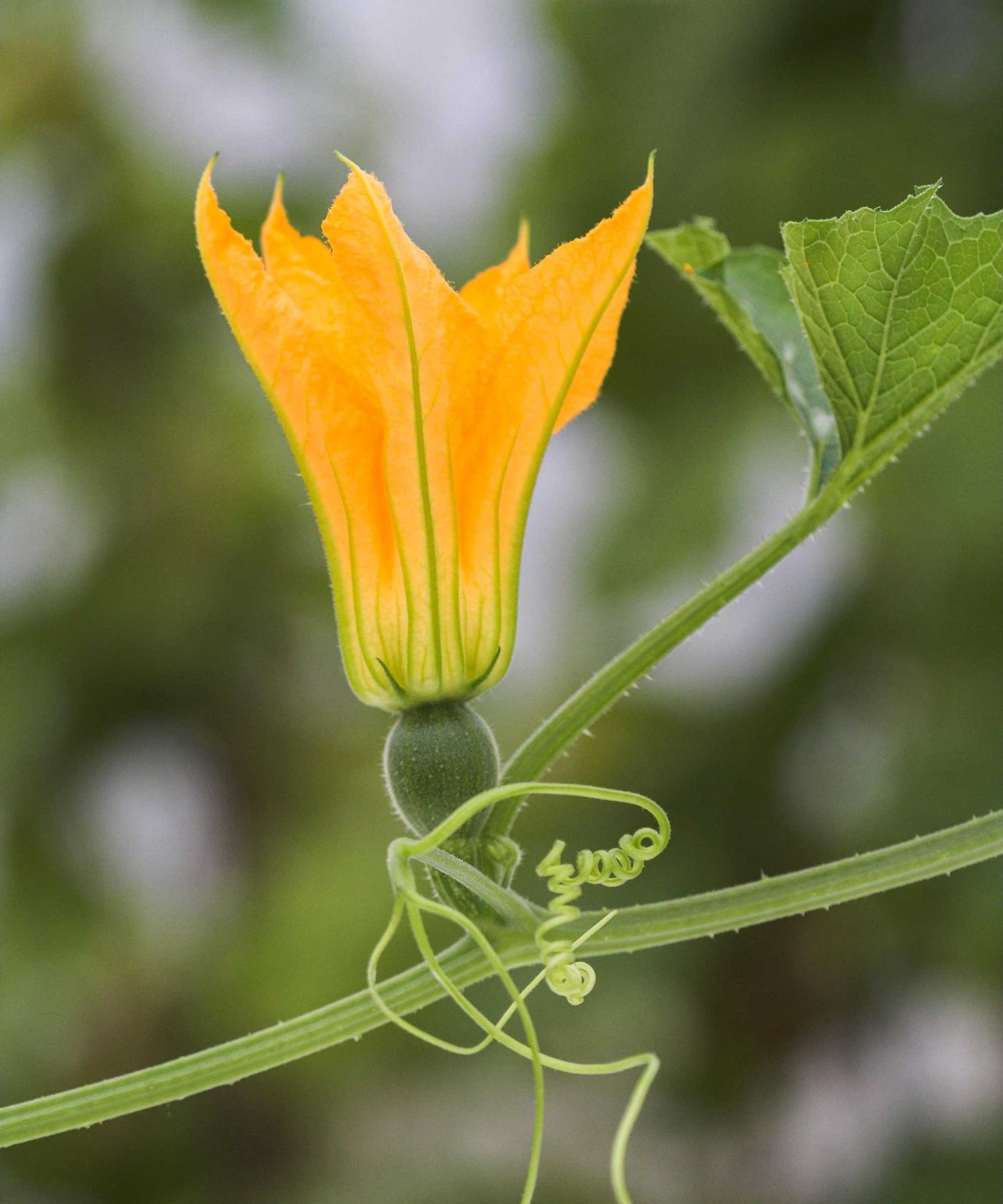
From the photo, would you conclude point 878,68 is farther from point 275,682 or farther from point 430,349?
point 430,349

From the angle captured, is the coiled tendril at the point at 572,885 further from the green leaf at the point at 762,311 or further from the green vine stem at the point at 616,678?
the green leaf at the point at 762,311

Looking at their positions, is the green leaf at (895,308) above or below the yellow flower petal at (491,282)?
below

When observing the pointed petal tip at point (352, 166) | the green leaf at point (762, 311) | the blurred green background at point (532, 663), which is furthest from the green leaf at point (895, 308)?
the blurred green background at point (532, 663)

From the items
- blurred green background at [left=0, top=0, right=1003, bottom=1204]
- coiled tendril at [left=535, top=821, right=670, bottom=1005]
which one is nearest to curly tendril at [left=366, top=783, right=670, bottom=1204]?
coiled tendril at [left=535, top=821, right=670, bottom=1005]

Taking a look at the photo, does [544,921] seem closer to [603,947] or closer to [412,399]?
[603,947]

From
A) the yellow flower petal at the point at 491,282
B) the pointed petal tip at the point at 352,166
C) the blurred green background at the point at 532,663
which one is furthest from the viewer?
the blurred green background at the point at 532,663

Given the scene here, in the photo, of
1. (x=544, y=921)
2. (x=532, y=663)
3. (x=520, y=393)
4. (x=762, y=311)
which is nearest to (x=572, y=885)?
(x=544, y=921)

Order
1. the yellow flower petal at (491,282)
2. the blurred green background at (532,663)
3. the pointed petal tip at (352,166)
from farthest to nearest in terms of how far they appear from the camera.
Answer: the blurred green background at (532,663), the yellow flower petal at (491,282), the pointed petal tip at (352,166)

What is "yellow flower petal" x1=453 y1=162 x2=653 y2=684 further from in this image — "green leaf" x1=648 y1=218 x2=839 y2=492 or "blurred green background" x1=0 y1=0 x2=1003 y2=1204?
"blurred green background" x1=0 y1=0 x2=1003 y2=1204
